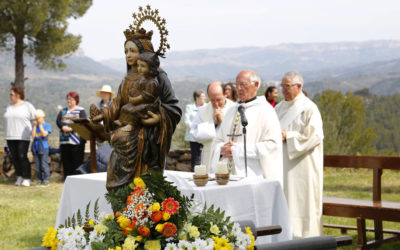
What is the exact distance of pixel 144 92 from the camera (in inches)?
177

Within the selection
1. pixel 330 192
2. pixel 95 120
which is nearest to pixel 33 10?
pixel 330 192

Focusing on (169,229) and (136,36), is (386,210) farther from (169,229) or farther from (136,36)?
(169,229)

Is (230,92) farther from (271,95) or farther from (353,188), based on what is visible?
(353,188)

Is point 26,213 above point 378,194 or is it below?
below

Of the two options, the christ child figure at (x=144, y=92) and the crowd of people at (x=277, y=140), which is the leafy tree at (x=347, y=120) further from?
the christ child figure at (x=144, y=92)

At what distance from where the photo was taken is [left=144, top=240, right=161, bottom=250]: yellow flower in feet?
9.04

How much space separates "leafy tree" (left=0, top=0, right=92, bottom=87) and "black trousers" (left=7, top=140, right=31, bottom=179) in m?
6.99

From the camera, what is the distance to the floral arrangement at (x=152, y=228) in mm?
2758

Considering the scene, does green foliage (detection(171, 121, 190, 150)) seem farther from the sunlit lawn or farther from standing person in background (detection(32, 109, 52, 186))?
standing person in background (detection(32, 109, 52, 186))

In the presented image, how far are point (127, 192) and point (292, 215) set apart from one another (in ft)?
15.7

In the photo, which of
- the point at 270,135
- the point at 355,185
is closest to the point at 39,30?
the point at 355,185

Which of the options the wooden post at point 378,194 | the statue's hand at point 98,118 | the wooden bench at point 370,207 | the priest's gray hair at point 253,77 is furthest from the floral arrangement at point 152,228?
the wooden post at point 378,194

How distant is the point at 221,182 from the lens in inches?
201

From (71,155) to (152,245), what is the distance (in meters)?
9.53
